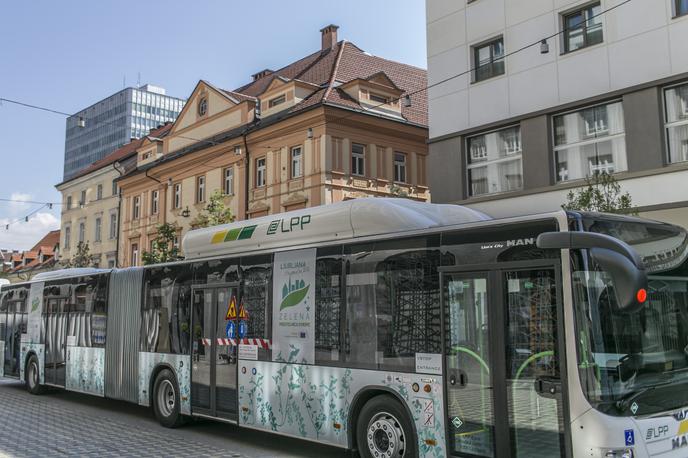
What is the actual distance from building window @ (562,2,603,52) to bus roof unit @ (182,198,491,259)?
374 inches

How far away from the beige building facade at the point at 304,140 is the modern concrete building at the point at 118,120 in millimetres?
34213

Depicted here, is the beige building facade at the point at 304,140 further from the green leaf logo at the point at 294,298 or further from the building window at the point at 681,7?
the green leaf logo at the point at 294,298

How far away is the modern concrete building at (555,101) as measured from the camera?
14445 millimetres

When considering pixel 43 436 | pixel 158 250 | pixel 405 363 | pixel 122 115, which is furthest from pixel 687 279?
pixel 122 115

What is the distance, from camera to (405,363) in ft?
23.3

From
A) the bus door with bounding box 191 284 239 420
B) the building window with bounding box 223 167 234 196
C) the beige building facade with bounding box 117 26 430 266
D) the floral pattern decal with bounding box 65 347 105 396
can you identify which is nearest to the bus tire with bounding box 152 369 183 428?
the bus door with bounding box 191 284 239 420

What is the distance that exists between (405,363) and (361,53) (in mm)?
30614

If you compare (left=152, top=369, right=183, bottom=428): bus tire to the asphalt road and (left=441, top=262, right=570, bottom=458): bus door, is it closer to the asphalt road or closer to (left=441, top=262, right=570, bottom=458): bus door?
the asphalt road

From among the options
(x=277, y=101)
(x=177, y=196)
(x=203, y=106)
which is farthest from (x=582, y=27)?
(x=177, y=196)

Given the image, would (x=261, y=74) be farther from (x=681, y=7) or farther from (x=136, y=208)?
(x=681, y=7)

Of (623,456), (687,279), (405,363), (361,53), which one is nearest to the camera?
(623,456)

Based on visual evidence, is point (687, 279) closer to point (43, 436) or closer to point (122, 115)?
point (43, 436)

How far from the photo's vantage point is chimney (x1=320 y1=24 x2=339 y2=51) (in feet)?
122

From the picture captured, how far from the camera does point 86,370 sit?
13.7m
